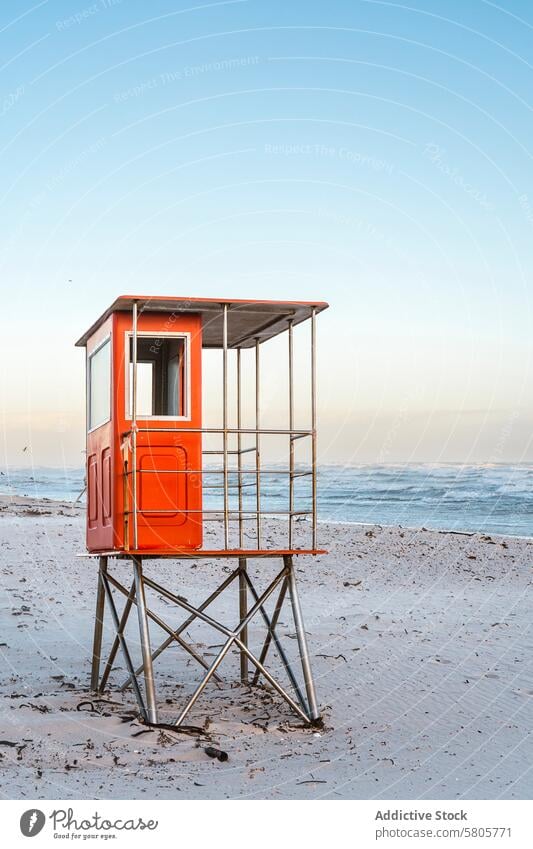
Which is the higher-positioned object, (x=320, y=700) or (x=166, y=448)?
(x=166, y=448)

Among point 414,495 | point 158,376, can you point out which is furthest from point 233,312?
point 414,495

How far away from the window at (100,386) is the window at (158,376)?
309 mm

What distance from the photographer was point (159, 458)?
1182cm

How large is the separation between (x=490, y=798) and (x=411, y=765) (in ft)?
3.51

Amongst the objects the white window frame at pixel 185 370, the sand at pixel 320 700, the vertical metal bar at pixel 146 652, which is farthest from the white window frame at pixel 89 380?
the sand at pixel 320 700

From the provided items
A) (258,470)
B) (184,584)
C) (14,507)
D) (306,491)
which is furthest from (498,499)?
(258,470)

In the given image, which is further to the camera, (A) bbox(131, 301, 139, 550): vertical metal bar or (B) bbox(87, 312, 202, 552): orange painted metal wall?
(B) bbox(87, 312, 202, 552): orange painted metal wall

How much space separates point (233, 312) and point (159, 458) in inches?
68.6

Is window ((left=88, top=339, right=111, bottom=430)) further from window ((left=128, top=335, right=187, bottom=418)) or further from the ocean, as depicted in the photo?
the ocean

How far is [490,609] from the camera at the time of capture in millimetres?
17984

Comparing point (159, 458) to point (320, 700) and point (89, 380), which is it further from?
point (320, 700)

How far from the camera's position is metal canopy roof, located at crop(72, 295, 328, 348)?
448 inches

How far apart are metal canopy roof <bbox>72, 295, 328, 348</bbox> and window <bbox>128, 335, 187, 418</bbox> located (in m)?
0.49

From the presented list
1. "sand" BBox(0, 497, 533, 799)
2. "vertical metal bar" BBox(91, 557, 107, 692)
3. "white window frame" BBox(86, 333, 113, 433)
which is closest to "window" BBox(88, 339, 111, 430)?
"white window frame" BBox(86, 333, 113, 433)
